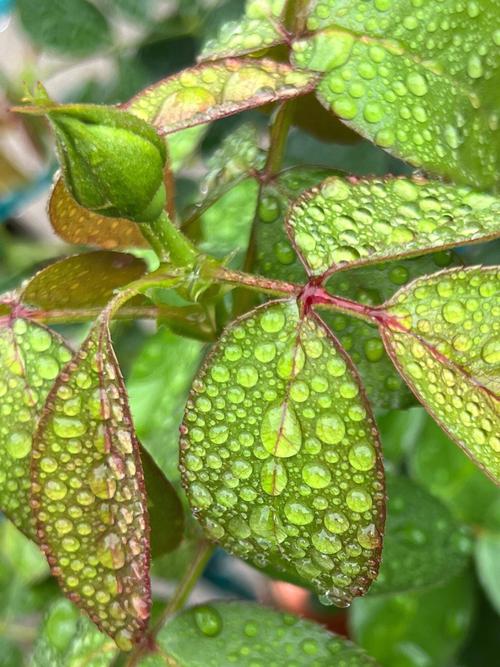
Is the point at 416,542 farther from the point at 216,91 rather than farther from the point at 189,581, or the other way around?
the point at 216,91

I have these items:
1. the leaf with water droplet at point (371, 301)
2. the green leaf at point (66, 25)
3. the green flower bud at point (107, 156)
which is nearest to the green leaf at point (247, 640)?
the leaf with water droplet at point (371, 301)

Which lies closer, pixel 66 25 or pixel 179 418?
pixel 179 418

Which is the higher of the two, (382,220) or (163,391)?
(382,220)

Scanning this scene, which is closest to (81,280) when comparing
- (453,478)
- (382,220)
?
(382,220)

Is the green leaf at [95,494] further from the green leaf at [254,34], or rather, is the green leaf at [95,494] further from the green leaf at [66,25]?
the green leaf at [66,25]

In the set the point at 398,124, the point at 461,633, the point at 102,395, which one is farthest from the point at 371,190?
the point at 461,633

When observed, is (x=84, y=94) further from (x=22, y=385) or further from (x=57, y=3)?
(x=22, y=385)
